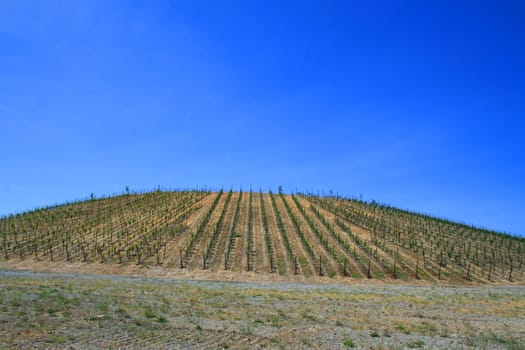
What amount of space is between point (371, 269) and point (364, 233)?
32.4 ft

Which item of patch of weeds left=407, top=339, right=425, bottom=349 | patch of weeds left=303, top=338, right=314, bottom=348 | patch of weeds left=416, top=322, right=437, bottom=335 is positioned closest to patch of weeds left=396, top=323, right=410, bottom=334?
patch of weeds left=416, top=322, right=437, bottom=335

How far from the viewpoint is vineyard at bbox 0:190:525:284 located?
29.4 metres

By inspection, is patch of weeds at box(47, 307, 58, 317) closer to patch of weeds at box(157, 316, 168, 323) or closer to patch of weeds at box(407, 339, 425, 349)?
patch of weeds at box(157, 316, 168, 323)

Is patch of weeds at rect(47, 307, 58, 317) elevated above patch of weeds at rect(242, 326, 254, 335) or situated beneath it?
elevated above

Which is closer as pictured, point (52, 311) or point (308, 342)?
point (308, 342)

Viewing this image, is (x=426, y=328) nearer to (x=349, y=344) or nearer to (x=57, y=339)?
(x=349, y=344)

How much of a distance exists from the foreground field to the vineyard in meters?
12.7

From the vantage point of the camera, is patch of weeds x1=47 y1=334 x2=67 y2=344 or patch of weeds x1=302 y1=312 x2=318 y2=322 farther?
patch of weeds x1=302 y1=312 x2=318 y2=322

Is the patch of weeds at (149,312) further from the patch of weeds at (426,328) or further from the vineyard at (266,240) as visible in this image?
the vineyard at (266,240)

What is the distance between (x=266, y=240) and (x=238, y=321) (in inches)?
916

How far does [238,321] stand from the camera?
1145 centimetres

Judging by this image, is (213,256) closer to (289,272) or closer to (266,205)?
(289,272)

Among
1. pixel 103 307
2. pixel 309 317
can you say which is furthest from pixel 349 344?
pixel 103 307

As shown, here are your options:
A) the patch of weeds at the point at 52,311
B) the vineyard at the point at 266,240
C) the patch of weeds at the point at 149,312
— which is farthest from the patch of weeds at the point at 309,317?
the vineyard at the point at 266,240
